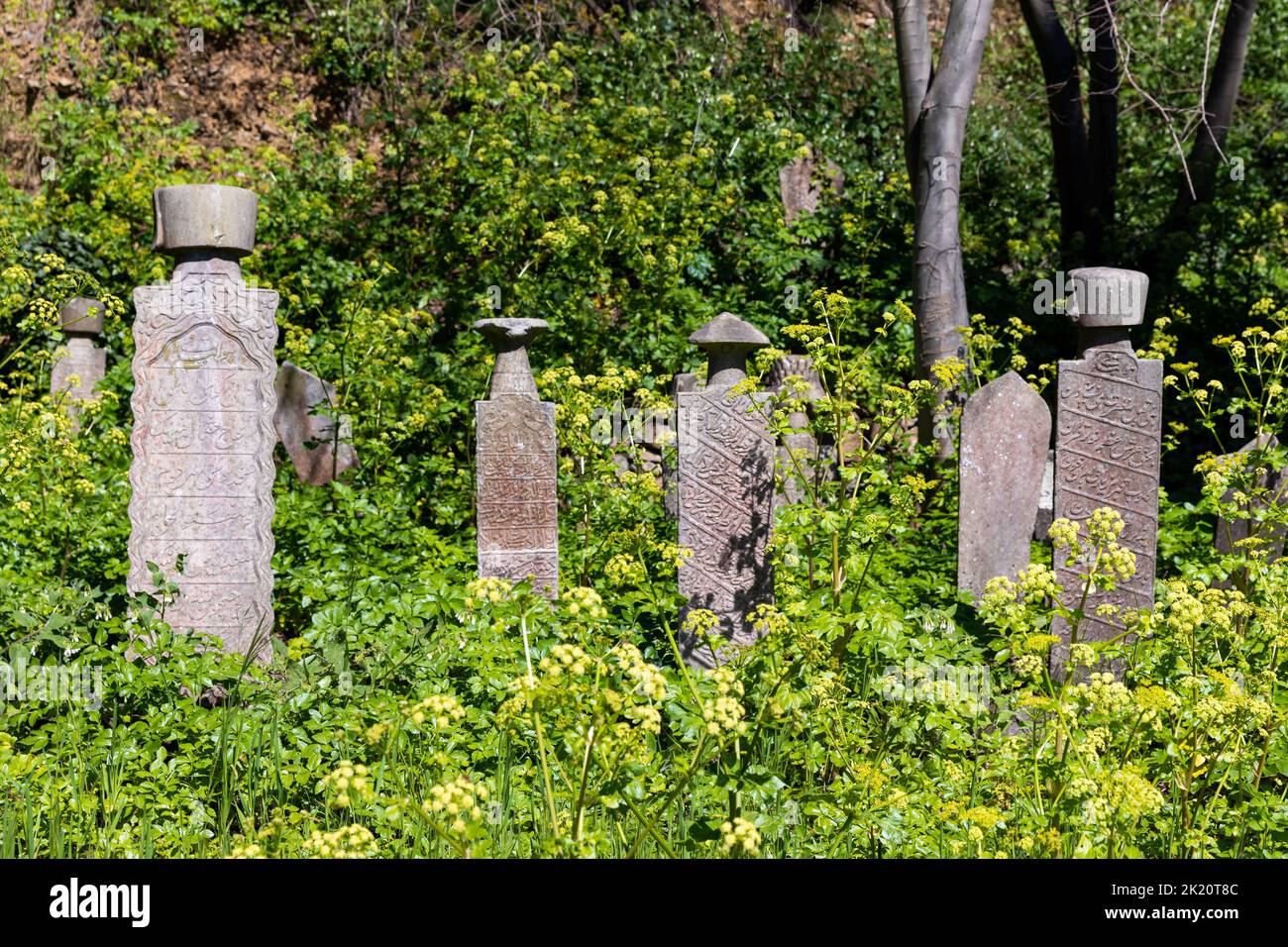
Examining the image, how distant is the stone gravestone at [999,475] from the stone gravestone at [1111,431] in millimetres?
320

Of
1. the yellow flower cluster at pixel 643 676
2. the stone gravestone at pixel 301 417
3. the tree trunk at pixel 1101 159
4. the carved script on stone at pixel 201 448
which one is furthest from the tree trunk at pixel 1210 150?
the yellow flower cluster at pixel 643 676

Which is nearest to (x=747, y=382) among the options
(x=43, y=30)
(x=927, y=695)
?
(x=927, y=695)

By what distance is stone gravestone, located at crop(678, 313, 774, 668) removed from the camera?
470 centimetres

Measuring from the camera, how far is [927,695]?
369 centimetres

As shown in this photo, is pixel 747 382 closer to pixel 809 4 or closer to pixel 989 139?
pixel 989 139

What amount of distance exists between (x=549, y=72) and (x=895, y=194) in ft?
11.7

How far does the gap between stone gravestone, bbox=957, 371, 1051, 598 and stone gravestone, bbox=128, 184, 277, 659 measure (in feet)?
10.3

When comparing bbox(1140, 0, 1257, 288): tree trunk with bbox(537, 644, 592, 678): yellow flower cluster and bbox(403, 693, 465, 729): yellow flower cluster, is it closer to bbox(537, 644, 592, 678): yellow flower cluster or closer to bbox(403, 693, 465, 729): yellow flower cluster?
bbox(537, 644, 592, 678): yellow flower cluster

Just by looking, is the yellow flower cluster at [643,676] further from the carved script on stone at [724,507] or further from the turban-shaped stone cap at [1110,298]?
the turban-shaped stone cap at [1110,298]

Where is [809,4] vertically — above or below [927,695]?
above

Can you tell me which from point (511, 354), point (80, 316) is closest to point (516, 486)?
point (511, 354)

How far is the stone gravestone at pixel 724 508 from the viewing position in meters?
4.70

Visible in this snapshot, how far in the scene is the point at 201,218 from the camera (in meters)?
4.63
